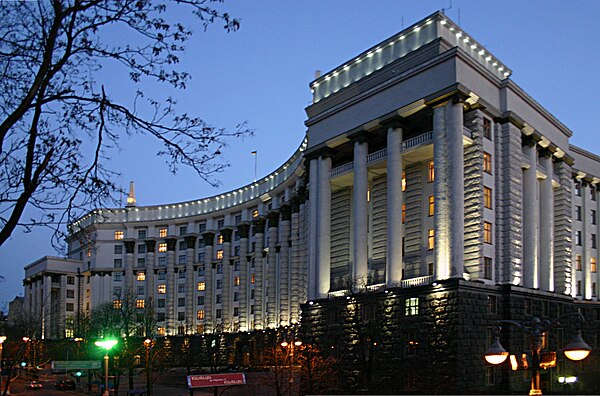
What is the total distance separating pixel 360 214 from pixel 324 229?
5.58m

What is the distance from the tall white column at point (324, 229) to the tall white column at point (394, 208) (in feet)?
27.8

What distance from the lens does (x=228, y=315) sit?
350 feet

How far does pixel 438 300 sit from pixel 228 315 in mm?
58799

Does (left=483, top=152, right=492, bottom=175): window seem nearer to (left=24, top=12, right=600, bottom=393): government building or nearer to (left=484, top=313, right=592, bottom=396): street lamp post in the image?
(left=24, top=12, right=600, bottom=393): government building

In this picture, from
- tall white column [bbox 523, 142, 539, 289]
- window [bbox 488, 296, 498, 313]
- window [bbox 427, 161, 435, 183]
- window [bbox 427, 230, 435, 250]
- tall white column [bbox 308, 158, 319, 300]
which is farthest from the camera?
tall white column [bbox 308, 158, 319, 300]

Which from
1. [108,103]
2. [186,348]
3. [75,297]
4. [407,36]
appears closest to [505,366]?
[407,36]

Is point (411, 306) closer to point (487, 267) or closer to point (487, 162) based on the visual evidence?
point (487, 267)

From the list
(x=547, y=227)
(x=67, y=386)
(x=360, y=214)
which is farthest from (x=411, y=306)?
(x=67, y=386)

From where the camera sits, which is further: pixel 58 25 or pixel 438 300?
pixel 438 300

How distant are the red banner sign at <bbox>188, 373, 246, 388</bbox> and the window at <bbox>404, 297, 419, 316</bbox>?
25158 mm

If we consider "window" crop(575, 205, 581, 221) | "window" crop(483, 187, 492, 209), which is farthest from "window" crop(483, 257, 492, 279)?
"window" crop(575, 205, 581, 221)

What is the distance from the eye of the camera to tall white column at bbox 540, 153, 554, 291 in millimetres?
63719

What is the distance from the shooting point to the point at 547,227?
6569 centimetres

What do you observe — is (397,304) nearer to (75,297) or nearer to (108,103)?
(108,103)
